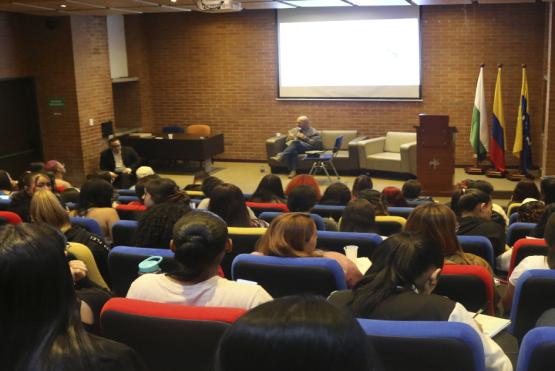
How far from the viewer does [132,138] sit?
12.2 meters

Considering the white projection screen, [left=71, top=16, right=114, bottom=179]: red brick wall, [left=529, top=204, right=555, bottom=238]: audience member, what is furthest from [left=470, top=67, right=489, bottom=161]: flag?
[left=529, top=204, right=555, bottom=238]: audience member

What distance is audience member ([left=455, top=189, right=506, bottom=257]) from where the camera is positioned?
4434 millimetres

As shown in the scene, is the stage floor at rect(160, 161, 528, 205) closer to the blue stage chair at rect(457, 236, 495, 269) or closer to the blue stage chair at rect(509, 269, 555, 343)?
the blue stage chair at rect(457, 236, 495, 269)

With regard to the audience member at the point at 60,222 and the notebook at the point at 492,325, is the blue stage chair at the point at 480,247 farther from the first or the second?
the audience member at the point at 60,222

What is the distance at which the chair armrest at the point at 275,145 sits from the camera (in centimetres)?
1195

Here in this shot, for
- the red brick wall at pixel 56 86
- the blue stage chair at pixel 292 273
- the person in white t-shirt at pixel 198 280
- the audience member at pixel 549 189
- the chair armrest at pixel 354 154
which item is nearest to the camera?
the person in white t-shirt at pixel 198 280

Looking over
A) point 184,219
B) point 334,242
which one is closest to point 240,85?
point 334,242

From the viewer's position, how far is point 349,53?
12125mm

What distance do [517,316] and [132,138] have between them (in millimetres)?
10062

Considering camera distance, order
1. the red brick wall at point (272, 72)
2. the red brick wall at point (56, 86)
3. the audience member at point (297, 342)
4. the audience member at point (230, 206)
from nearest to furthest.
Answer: the audience member at point (297, 342)
the audience member at point (230, 206)
the red brick wall at point (56, 86)
the red brick wall at point (272, 72)

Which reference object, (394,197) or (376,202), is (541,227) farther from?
(394,197)

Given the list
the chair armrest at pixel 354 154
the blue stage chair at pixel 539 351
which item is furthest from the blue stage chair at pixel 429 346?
the chair armrest at pixel 354 154

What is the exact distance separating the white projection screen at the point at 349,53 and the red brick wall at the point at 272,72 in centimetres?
18

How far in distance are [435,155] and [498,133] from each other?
165 centimetres
